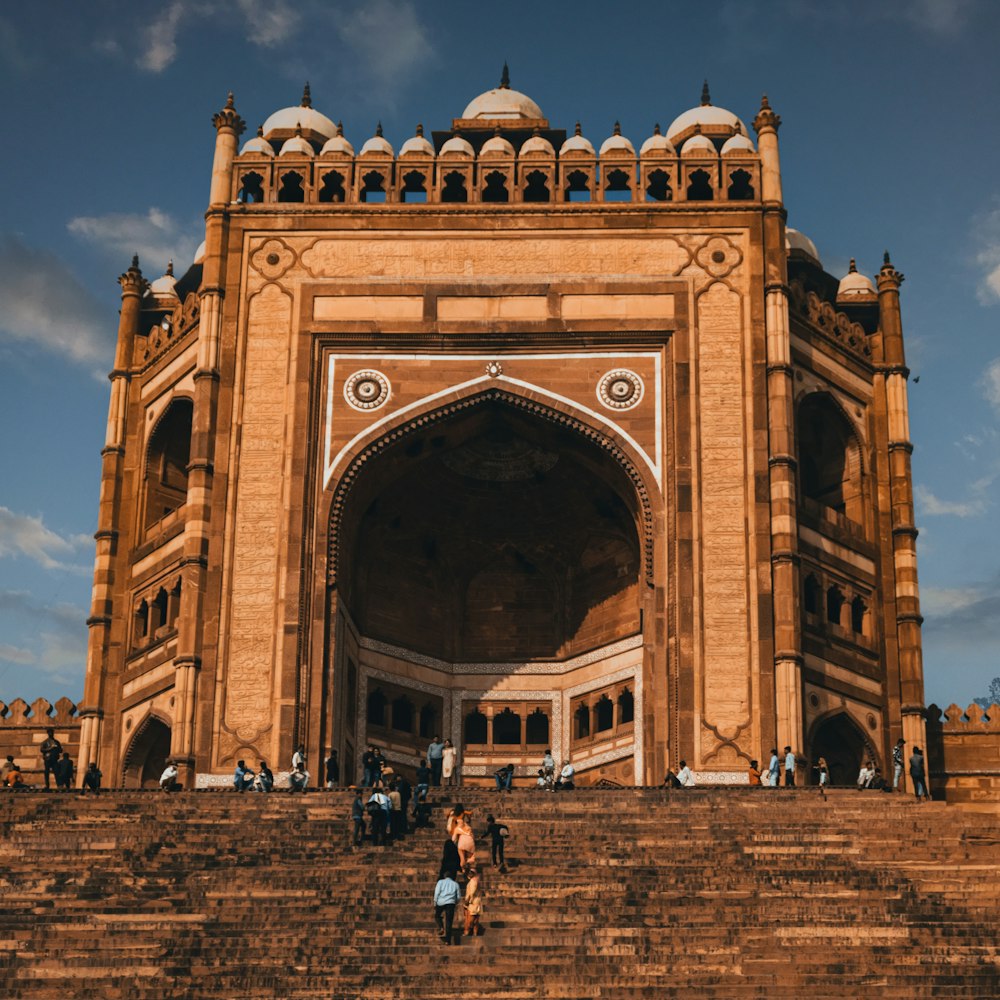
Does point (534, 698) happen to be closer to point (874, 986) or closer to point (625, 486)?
point (625, 486)

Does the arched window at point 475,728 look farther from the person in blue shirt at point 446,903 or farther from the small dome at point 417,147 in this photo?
the person in blue shirt at point 446,903

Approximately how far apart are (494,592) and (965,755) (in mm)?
11074

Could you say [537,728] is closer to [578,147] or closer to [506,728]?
[506,728]

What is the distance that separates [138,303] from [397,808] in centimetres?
2171

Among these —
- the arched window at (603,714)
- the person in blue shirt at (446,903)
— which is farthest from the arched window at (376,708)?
the person in blue shirt at (446,903)

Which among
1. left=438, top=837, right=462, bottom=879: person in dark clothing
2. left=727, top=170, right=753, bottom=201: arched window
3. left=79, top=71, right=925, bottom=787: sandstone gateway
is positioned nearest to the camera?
left=438, top=837, right=462, bottom=879: person in dark clothing

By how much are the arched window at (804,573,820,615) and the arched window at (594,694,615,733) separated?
4710 mm

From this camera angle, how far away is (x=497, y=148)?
149 ft

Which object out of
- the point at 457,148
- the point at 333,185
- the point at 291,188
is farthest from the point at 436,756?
the point at 457,148

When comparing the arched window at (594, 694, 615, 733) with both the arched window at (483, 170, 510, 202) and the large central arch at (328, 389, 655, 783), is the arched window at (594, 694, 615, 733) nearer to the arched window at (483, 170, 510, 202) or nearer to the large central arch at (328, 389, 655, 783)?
the large central arch at (328, 389, 655, 783)

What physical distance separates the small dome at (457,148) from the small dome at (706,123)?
553 centimetres

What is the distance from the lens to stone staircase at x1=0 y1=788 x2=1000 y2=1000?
82.5 feet

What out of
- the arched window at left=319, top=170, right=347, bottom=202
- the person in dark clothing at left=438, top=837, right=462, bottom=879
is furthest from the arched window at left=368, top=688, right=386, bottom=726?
the person in dark clothing at left=438, top=837, right=462, bottom=879

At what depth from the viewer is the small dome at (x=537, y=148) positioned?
4534cm
